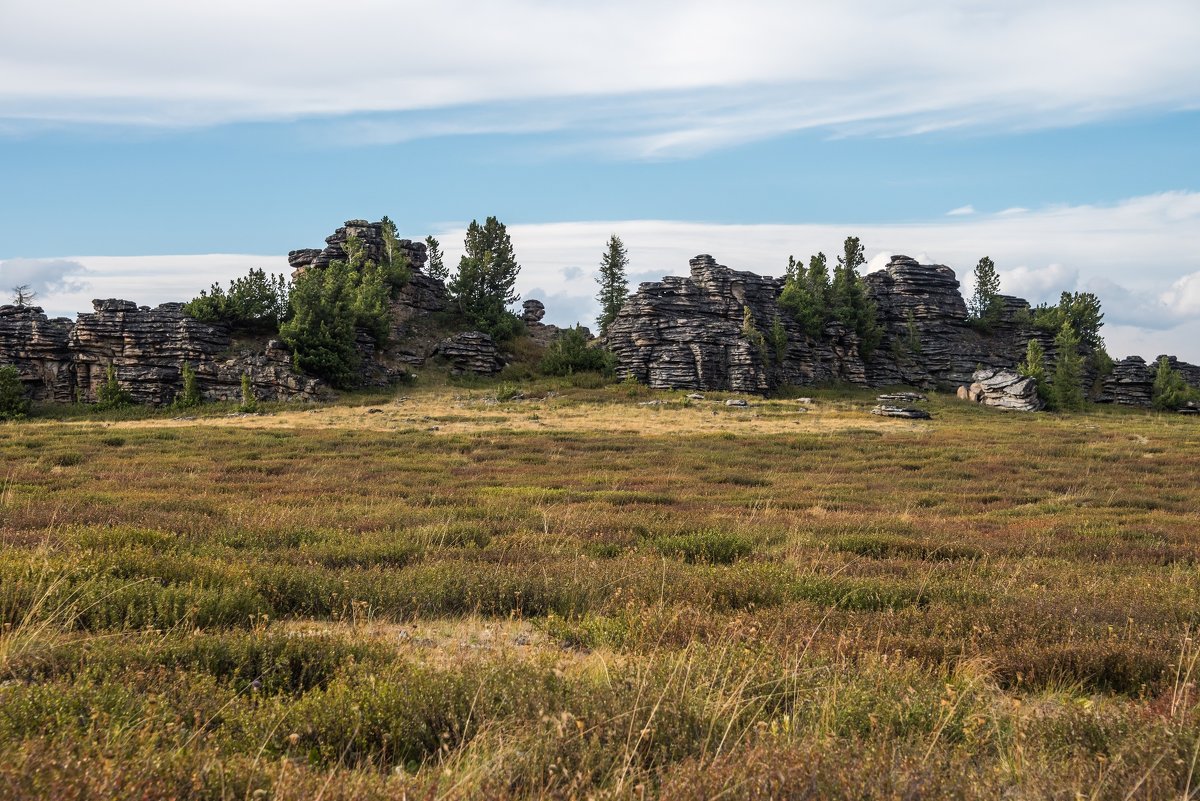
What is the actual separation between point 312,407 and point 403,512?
42397mm

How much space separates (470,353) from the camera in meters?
71.6

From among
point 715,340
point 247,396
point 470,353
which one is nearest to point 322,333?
point 247,396

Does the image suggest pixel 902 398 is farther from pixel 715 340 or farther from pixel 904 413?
pixel 715 340

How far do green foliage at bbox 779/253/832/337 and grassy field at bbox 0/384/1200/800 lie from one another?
63522 mm

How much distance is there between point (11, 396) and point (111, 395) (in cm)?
566

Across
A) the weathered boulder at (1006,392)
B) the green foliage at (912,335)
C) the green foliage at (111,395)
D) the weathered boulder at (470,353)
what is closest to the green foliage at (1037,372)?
the weathered boulder at (1006,392)

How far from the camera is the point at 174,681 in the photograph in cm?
540

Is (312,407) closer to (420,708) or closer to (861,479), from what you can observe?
(861,479)

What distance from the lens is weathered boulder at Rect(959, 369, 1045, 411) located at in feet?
214

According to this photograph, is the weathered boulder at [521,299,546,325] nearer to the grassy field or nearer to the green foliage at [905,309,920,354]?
the green foliage at [905,309,920,354]

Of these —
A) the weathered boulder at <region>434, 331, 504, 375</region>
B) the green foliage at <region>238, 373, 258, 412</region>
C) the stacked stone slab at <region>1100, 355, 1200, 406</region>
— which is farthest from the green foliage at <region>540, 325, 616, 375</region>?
the stacked stone slab at <region>1100, 355, 1200, 406</region>

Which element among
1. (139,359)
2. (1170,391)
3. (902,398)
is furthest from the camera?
(1170,391)

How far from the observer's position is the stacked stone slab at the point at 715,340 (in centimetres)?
6988

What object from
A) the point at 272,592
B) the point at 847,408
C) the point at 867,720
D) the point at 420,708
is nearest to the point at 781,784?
the point at 867,720
